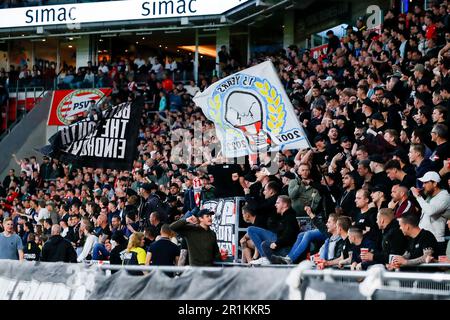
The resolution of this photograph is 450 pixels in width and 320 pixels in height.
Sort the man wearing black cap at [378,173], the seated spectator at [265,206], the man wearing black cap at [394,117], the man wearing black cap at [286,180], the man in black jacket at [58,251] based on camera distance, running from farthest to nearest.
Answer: the man in black jacket at [58,251] → the man wearing black cap at [394,117] → the man wearing black cap at [286,180] → the seated spectator at [265,206] → the man wearing black cap at [378,173]

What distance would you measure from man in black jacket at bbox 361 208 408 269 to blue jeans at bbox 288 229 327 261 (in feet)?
6.08

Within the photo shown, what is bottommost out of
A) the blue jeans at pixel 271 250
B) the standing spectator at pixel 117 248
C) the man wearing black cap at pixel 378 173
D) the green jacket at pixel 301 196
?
the standing spectator at pixel 117 248

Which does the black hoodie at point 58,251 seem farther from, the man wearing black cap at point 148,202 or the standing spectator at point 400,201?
the standing spectator at point 400,201

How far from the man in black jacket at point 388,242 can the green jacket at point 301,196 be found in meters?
2.98

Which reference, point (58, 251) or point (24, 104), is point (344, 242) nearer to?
point (58, 251)

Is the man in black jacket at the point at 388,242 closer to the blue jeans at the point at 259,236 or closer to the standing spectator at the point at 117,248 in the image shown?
the blue jeans at the point at 259,236

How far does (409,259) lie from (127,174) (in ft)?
45.5

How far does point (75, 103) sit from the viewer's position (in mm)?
32844

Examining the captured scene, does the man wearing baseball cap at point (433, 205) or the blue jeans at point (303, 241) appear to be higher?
the man wearing baseball cap at point (433, 205)

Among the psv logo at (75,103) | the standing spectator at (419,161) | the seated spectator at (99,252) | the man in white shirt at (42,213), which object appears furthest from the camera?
the psv logo at (75,103)

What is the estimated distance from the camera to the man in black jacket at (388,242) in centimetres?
880

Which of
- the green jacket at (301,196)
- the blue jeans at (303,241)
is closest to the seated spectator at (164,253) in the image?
the blue jeans at (303,241)

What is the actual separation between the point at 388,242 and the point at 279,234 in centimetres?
262

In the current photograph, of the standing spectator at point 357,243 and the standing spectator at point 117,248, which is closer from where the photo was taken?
the standing spectator at point 357,243
